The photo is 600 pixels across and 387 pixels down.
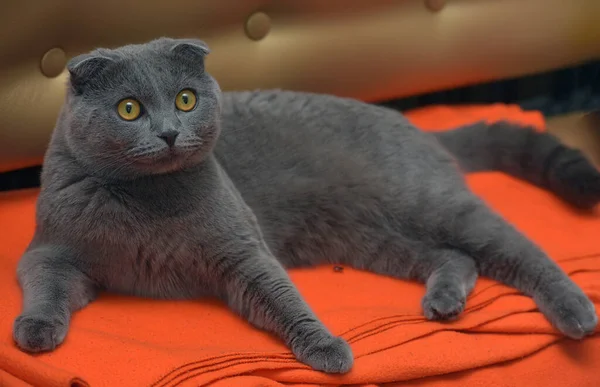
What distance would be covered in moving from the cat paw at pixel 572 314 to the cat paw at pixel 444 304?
164mm

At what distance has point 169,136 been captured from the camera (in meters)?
1.09

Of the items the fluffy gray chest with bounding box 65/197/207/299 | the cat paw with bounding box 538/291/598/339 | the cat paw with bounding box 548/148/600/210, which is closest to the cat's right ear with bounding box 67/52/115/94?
the fluffy gray chest with bounding box 65/197/207/299

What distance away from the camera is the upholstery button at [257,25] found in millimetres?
1760

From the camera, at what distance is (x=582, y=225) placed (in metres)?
1.59

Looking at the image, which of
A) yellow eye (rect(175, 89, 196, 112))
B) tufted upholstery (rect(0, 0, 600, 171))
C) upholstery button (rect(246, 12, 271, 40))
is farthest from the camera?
upholstery button (rect(246, 12, 271, 40))

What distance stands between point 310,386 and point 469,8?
135 centimetres

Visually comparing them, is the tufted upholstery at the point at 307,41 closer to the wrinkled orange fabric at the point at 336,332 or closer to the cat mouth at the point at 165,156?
the wrinkled orange fabric at the point at 336,332

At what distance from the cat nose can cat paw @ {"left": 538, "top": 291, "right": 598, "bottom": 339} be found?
75 cm

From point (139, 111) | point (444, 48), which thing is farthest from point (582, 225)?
point (139, 111)

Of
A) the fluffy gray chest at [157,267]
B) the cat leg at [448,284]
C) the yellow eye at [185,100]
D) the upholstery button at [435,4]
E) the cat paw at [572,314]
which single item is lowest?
the cat paw at [572,314]

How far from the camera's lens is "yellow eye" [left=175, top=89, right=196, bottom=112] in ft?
3.77

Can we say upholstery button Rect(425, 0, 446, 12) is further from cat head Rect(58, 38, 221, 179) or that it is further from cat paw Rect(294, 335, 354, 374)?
cat paw Rect(294, 335, 354, 374)

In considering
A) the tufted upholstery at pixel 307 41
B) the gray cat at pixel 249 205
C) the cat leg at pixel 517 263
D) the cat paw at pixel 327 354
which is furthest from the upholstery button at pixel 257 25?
the cat paw at pixel 327 354

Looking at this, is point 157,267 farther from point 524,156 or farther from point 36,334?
point 524,156
